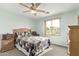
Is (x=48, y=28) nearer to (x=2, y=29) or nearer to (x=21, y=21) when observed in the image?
(x=21, y=21)

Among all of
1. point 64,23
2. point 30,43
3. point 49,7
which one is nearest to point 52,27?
point 64,23

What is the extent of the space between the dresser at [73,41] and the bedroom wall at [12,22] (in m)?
0.71

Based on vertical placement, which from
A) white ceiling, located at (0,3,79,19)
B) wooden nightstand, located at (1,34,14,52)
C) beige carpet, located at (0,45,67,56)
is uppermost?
white ceiling, located at (0,3,79,19)

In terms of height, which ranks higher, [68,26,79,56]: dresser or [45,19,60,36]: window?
[45,19,60,36]: window

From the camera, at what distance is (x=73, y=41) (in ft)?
5.68

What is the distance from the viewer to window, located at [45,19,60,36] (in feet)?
5.90

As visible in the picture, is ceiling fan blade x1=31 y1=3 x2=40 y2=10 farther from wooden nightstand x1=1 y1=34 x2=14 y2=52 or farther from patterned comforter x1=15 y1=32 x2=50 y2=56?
wooden nightstand x1=1 y1=34 x2=14 y2=52

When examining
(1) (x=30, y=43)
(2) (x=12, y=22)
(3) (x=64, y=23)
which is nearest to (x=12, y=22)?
(2) (x=12, y=22)

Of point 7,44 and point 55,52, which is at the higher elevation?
point 7,44

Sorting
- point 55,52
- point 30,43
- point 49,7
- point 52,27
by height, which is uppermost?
point 49,7

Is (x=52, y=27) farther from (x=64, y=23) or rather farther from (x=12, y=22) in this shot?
(x=12, y=22)

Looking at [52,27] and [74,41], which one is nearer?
[74,41]

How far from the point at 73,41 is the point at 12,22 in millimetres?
1157

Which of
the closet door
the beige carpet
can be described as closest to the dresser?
the closet door
